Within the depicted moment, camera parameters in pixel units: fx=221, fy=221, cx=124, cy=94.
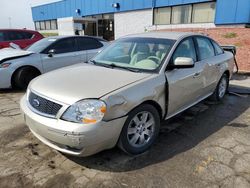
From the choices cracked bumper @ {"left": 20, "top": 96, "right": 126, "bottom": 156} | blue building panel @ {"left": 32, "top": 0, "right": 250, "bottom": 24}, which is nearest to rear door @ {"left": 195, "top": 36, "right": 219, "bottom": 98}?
cracked bumper @ {"left": 20, "top": 96, "right": 126, "bottom": 156}

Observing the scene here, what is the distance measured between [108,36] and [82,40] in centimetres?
1924

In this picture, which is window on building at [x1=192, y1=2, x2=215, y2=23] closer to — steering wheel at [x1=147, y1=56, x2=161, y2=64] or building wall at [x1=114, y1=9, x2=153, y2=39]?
building wall at [x1=114, y1=9, x2=153, y2=39]

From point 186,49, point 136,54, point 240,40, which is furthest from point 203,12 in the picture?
point 136,54

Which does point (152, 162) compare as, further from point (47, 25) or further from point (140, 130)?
point (47, 25)

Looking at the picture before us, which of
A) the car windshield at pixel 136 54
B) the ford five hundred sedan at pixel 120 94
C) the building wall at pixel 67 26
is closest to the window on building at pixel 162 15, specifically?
the building wall at pixel 67 26

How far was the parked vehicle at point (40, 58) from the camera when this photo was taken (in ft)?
19.0

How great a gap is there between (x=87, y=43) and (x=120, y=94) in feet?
16.3

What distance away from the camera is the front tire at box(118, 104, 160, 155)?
276 cm

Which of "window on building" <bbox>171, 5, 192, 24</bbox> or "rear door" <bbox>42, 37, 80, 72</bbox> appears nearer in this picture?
"rear door" <bbox>42, 37, 80, 72</bbox>

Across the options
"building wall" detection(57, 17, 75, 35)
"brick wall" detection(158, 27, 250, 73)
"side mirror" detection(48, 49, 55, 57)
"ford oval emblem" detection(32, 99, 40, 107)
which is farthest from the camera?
"building wall" detection(57, 17, 75, 35)

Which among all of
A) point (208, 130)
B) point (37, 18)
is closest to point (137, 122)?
point (208, 130)

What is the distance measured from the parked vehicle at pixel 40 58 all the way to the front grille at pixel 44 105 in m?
3.46

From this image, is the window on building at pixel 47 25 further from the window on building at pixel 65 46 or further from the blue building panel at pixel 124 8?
the window on building at pixel 65 46

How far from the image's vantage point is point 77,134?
2.33 metres
